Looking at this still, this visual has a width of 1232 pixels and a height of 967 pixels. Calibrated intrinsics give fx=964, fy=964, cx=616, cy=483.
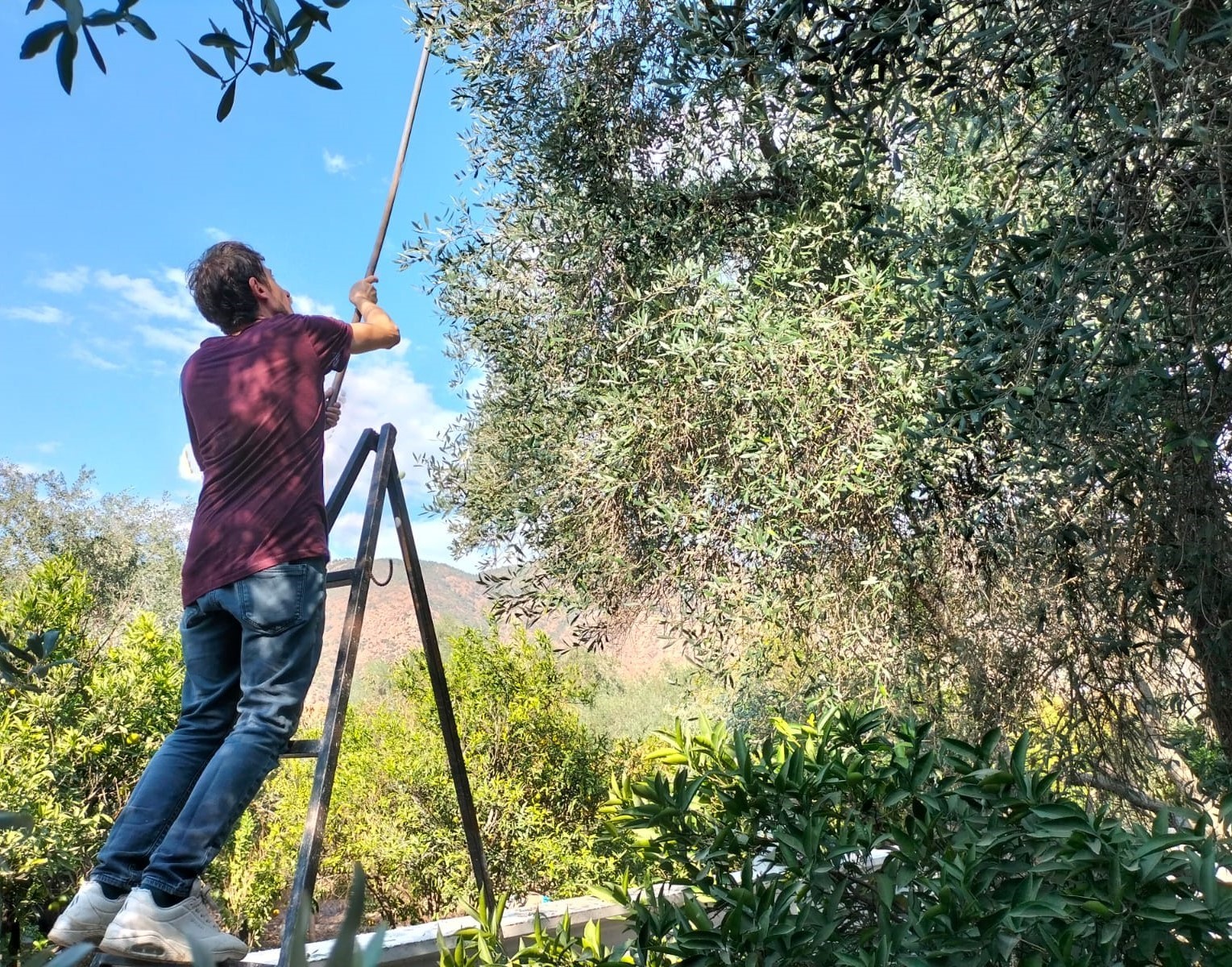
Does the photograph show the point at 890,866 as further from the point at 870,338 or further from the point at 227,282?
the point at 870,338

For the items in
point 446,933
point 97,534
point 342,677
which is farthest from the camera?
point 97,534

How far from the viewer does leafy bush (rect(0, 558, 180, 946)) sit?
540 cm

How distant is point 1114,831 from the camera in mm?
2070

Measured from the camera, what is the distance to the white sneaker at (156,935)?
2.09 metres

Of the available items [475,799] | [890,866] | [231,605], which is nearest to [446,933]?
[231,605]

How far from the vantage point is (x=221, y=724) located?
255 centimetres

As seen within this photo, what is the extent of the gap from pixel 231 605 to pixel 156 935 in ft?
2.51

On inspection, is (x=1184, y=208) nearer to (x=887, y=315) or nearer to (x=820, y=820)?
(x=887, y=315)

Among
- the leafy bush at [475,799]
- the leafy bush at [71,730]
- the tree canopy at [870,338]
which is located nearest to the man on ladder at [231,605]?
the tree canopy at [870,338]

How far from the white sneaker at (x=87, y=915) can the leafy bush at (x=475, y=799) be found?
5.40m

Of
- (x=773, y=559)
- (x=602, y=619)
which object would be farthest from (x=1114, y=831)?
(x=602, y=619)

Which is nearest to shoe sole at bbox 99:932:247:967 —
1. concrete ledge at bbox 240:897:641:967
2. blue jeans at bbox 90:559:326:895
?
blue jeans at bbox 90:559:326:895

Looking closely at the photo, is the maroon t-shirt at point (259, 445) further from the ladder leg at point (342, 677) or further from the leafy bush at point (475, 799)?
the leafy bush at point (475, 799)

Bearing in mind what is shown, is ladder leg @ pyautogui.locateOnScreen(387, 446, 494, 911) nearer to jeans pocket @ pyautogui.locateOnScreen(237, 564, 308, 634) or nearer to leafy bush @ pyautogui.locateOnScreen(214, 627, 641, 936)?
jeans pocket @ pyautogui.locateOnScreen(237, 564, 308, 634)
